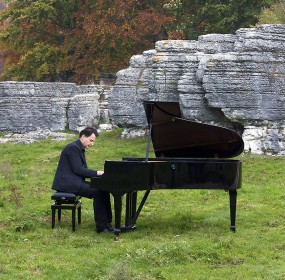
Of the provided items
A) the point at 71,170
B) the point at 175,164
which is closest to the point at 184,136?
the point at 175,164

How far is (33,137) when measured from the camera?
28.7m

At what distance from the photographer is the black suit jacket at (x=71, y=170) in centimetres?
1242

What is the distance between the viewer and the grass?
9.85 m

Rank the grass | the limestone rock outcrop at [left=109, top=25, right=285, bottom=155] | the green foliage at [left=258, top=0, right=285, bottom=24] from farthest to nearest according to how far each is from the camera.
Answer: the green foliage at [left=258, top=0, right=285, bottom=24] < the limestone rock outcrop at [left=109, top=25, right=285, bottom=155] < the grass

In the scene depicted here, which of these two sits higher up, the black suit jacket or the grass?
the black suit jacket

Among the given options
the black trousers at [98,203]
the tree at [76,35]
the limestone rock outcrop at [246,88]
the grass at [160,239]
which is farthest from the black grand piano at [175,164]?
the tree at [76,35]

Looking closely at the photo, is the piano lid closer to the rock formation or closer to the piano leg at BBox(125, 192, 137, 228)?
the piano leg at BBox(125, 192, 137, 228)

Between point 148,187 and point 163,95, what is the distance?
11.3 metres

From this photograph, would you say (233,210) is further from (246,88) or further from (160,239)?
(246,88)

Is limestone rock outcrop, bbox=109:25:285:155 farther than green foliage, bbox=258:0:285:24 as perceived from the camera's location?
No

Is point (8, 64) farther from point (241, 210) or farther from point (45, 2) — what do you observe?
point (241, 210)

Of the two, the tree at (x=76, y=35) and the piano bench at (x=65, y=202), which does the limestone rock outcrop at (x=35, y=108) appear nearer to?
the tree at (x=76, y=35)

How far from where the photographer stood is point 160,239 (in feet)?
38.7

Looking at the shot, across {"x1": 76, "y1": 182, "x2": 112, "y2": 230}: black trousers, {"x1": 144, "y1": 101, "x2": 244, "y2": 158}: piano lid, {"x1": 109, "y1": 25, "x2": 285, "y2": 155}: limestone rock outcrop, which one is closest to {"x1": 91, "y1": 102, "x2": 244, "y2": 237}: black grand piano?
{"x1": 144, "y1": 101, "x2": 244, "y2": 158}: piano lid
